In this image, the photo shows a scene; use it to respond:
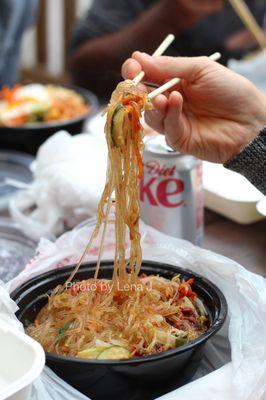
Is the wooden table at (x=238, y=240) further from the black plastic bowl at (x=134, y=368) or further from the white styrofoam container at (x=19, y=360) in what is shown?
the white styrofoam container at (x=19, y=360)

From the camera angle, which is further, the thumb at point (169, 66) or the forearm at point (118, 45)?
the forearm at point (118, 45)

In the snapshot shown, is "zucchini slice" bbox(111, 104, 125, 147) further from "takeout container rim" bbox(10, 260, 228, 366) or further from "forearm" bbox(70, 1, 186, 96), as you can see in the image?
"forearm" bbox(70, 1, 186, 96)

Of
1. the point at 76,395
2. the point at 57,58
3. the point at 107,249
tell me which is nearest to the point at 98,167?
the point at 107,249

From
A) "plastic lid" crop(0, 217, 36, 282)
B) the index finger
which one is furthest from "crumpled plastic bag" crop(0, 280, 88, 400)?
the index finger

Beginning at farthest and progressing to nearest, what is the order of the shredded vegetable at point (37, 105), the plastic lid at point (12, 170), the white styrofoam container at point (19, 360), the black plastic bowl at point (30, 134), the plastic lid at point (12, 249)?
the shredded vegetable at point (37, 105) → the black plastic bowl at point (30, 134) → the plastic lid at point (12, 170) → the plastic lid at point (12, 249) → the white styrofoam container at point (19, 360)

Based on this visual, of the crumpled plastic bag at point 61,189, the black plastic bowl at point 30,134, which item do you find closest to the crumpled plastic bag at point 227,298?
the crumpled plastic bag at point 61,189

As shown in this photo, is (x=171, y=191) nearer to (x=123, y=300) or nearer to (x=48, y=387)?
(x=123, y=300)

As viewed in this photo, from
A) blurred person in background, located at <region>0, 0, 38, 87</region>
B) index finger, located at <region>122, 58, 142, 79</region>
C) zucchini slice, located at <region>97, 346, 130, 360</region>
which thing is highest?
index finger, located at <region>122, 58, 142, 79</region>
